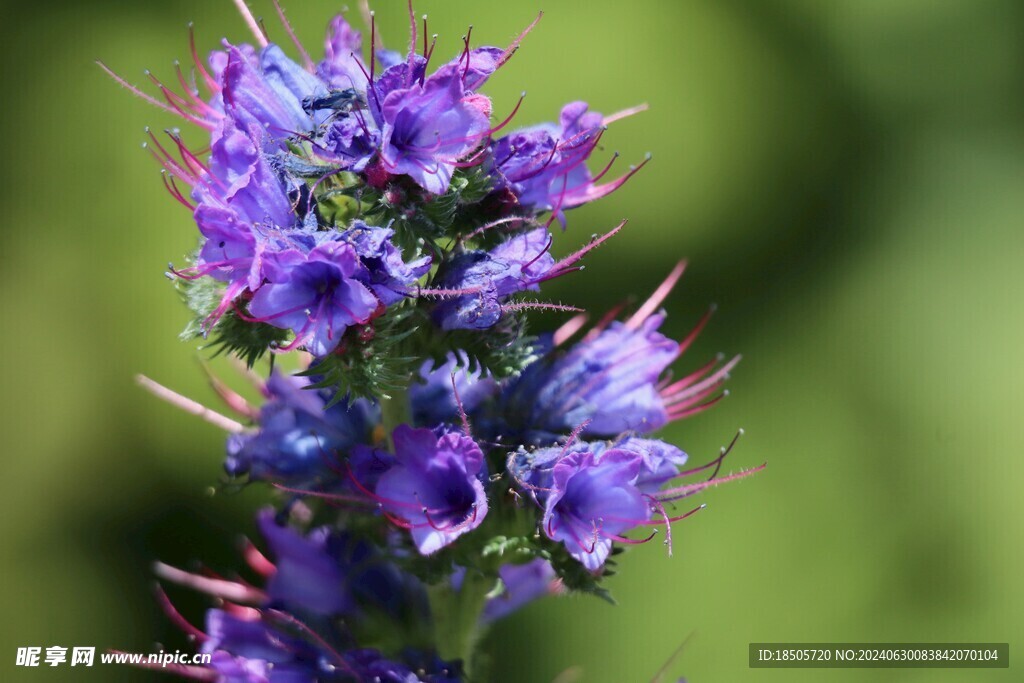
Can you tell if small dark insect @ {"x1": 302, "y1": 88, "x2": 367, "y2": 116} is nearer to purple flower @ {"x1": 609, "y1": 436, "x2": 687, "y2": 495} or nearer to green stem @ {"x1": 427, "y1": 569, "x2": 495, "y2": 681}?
purple flower @ {"x1": 609, "y1": 436, "x2": 687, "y2": 495}

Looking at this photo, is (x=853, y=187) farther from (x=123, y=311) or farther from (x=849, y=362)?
(x=123, y=311)

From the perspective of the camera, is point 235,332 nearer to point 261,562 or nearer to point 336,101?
point 336,101

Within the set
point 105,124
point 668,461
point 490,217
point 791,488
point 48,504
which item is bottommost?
point 791,488

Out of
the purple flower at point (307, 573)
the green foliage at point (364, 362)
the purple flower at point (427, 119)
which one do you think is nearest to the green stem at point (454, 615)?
the purple flower at point (307, 573)

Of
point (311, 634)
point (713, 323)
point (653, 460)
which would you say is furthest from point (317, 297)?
point (713, 323)

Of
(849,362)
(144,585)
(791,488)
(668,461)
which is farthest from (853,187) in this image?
(144,585)

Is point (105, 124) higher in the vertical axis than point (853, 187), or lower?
higher

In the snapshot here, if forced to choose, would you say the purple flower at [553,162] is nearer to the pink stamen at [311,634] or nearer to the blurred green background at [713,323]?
the pink stamen at [311,634]

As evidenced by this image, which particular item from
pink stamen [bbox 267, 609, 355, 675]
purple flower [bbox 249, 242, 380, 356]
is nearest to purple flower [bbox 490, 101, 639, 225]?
purple flower [bbox 249, 242, 380, 356]
